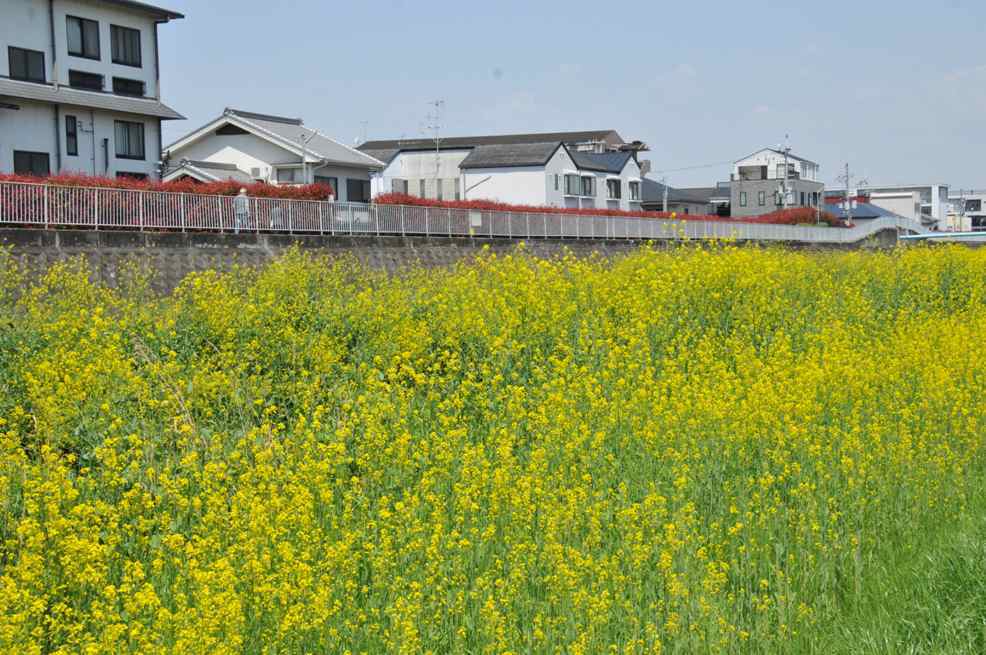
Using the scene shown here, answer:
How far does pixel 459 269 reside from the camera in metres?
16.8

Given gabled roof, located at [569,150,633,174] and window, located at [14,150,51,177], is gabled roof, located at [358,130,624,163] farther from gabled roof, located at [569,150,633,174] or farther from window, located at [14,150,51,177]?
window, located at [14,150,51,177]

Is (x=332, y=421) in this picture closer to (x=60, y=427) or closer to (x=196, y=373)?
(x=196, y=373)

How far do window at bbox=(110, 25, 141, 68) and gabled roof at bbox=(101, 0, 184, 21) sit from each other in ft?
2.33

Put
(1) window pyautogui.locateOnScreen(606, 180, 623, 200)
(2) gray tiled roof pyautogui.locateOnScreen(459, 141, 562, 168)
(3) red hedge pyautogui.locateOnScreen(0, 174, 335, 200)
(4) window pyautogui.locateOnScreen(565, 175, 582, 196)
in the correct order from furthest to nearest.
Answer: (1) window pyautogui.locateOnScreen(606, 180, 623, 200), (4) window pyautogui.locateOnScreen(565, 175, 582, 196), (2) gray tiled roof pyautogui.locateOnScreen(459, 141, 562, 168), (3) red hedge pyautogui.locateOnScreen(0, 174, 335, 200)

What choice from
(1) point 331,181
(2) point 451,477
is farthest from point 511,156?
(2) point 451,477

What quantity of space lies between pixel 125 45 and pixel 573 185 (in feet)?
90.7

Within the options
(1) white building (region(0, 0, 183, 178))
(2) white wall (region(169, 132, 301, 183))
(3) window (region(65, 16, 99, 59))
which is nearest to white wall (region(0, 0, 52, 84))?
(1) white building (region(0, 0, 183, 178))

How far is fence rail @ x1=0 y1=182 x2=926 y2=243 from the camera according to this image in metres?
17.8

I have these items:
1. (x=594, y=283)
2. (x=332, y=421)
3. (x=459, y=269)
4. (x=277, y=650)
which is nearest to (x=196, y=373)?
(x=332, y=421)

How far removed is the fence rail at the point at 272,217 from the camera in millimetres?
17766

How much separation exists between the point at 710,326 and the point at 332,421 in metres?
7.00

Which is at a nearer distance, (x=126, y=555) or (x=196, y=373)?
(x=126, y=555)

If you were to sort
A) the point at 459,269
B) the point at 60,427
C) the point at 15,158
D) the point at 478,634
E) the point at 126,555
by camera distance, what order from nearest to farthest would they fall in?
the point at 478,634 → the point at 126,555 → the point at 60,427 → the point at 459,269 → the point at 15,158

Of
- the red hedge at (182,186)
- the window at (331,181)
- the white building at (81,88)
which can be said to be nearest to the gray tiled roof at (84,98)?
the white building at (81,88)
